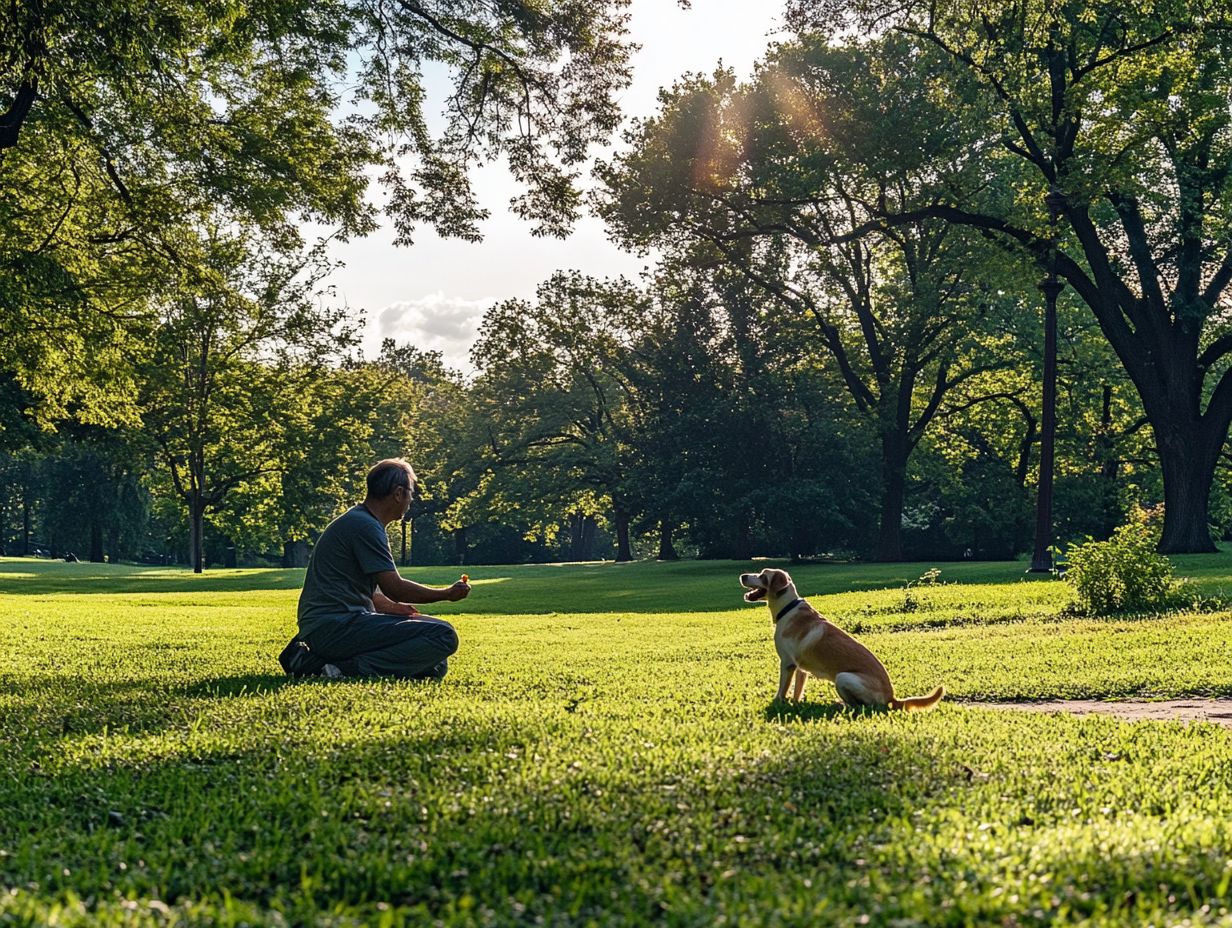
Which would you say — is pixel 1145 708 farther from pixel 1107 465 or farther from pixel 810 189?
pixel 1107 465

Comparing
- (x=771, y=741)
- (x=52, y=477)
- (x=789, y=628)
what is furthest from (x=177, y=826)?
(x=52, y=477)

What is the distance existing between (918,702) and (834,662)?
638 mm

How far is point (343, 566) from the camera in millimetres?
8938

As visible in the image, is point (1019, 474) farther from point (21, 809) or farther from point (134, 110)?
point (21, 809)

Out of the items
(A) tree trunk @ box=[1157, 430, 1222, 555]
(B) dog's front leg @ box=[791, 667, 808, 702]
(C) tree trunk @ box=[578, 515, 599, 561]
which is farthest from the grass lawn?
(C) tree trunk @ box=[578, 515, 599, 561]

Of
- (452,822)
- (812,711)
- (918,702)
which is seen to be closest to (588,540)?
(918,702)

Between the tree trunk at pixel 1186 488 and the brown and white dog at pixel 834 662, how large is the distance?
22.8 meters

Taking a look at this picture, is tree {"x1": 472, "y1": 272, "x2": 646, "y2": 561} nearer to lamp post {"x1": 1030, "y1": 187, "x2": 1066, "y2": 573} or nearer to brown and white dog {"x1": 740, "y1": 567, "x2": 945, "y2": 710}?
lamp post {"x1": 1030, "y1": 187, "x2": 1066, "y2": 573}

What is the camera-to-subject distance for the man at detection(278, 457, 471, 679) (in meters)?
8.85

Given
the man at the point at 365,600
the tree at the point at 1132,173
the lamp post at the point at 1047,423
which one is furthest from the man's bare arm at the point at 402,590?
the lamp post at the point at 1047,423

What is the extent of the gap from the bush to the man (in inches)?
471

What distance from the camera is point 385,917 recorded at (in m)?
3.29

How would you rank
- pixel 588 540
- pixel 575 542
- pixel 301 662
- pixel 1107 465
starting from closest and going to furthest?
pixel 301 662 → pixel 1107 465 → pixel 575 542 → pixel 588 540

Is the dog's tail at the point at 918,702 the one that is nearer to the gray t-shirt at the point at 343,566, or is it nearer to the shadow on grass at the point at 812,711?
the shadow on grass at the point at 812,711
